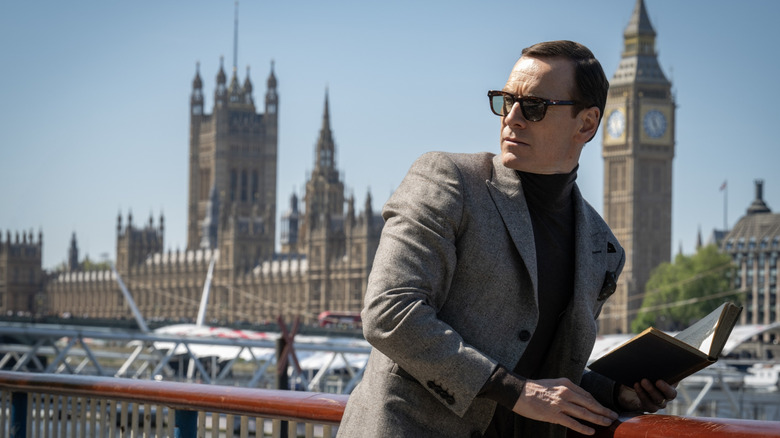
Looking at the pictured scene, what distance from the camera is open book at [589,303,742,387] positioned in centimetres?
217

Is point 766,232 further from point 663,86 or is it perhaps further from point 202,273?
point 202,273

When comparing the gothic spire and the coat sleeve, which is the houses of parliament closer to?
the gothic spire

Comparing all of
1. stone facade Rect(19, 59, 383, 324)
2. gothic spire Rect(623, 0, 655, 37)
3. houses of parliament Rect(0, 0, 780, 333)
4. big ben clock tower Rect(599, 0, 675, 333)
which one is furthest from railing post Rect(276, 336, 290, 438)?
gothic spire Rect(623, 0, 655, 37)

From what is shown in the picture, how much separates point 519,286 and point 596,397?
288 mm

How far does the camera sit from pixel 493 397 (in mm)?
2180

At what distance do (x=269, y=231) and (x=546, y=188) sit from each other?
92033 millimetres

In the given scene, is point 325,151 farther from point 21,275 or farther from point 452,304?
point 452,304

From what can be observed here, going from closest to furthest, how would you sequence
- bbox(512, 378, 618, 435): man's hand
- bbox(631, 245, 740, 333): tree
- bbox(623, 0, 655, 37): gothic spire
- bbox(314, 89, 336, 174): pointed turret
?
bbox(512, 378, 618, 435): man's hand → bbox(631, 245, 740, 333): tree → bbox(314, 89, 336, 174): pointed turret → bbox(623, 0, 655, 37): gothic spire

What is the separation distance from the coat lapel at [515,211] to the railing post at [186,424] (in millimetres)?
1351

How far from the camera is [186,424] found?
3400mm

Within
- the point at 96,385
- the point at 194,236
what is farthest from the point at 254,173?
the point at 96,385

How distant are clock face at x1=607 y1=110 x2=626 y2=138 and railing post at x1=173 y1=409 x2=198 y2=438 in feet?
294

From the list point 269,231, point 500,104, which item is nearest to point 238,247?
point 269,231

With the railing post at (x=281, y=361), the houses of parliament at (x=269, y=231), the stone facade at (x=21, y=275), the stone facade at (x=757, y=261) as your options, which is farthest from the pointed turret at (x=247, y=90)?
the railing post at (x=281, y=361)
